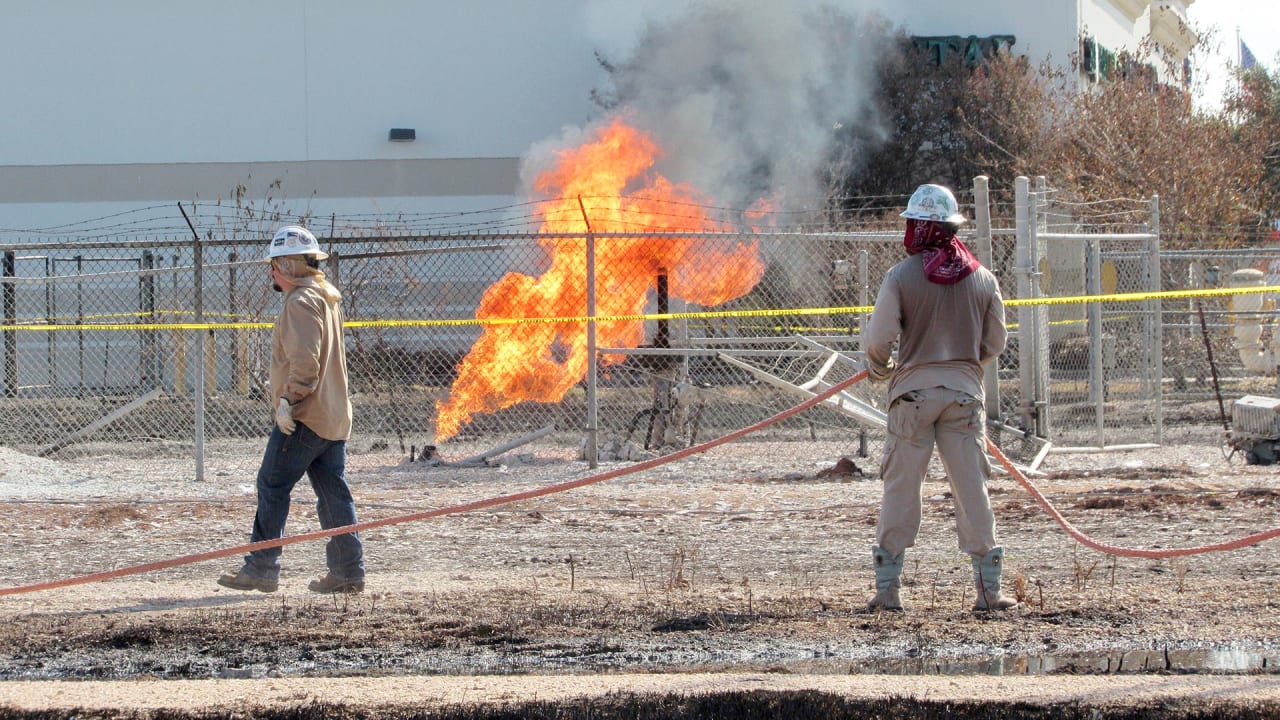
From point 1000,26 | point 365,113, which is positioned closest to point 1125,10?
point 1000,26

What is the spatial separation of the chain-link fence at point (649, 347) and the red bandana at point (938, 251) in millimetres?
4347

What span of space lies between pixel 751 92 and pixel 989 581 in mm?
21111

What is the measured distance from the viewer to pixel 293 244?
6242 millimetres

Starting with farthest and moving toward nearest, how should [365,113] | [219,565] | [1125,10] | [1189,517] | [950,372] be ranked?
[1125,10], [365,113], [1189,517], [219,565], [950,372]

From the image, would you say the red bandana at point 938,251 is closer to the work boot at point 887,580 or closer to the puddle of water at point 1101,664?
Result: the work boot at point 887,580

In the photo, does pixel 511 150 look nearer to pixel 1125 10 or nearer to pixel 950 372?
pixel 1125 10

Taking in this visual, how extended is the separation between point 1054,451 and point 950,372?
5995 millimetres

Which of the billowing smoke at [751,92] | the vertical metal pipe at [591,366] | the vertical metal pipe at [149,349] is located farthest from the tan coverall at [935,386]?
the billowing smoke at [751,92]

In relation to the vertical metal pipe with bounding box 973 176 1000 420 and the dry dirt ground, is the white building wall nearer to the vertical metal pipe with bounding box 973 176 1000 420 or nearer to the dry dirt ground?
the vertical metal pipe with bounding box 973 176 1000 420

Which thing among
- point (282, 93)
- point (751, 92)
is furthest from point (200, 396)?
point (282, 93)

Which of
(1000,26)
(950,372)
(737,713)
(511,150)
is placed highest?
(1000,26)

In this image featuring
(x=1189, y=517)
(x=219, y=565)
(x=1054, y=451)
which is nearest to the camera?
(x=219, y=565)

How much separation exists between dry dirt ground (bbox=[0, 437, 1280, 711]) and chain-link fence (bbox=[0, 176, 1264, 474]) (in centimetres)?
163

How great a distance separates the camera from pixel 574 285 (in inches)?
526
